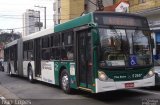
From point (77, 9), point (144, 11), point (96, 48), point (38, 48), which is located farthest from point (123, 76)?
point (77, 9)

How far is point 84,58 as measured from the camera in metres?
12.1

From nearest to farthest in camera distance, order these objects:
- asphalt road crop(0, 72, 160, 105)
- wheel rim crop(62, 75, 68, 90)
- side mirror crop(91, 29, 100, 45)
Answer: side mirror crop(91, 29, 100, 45) < asphalt road crop(0, 72, 160, 105) < wheel rim crop(62, 75, 68, 90)

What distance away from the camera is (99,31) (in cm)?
1116

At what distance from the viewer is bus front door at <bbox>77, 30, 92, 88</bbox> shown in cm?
1171

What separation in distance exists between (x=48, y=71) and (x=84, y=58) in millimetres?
4600

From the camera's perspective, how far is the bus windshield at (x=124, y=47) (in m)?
11.1

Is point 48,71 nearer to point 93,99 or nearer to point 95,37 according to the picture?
point 93,99

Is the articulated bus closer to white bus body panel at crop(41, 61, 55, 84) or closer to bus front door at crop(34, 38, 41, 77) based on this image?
white bus body panel at crop(41, 61, 55, 84)

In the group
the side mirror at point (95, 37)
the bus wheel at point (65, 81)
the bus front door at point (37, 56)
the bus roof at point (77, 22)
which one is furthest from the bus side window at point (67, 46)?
the bus front door at point (37, 56)

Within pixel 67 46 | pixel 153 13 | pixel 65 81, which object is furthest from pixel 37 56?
pixel 153 13

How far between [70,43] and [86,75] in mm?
1880

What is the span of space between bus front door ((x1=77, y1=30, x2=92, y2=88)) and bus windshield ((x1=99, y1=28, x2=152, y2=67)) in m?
0.67

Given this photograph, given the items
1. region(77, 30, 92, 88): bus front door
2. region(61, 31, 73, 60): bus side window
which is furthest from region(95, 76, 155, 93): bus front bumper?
region(61, 31, 73, 60): bus side window

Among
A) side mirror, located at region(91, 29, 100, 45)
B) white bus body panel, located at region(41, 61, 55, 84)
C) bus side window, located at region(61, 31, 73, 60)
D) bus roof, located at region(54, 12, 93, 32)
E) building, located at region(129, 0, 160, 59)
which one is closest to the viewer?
side mirror, located at region(91, 29, 100, 45)
